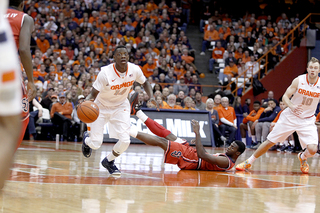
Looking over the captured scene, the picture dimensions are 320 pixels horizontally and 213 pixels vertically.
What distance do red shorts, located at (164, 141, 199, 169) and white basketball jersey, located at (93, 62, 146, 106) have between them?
3.59 ft

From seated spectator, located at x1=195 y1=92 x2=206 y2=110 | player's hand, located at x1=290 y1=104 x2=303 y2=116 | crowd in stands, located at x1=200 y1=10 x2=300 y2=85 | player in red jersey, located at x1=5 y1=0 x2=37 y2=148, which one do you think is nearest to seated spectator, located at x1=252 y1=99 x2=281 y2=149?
seated spectator, located at x1=195 y1=92 x2=206 y2=110

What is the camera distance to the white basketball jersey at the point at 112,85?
6082 millimetres

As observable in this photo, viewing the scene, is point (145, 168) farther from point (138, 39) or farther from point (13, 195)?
point (138, 39)

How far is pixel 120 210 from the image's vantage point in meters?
3.35

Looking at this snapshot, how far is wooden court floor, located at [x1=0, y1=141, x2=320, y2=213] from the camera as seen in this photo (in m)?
3.54

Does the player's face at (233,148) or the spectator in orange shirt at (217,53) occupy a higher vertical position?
the spectator in orange shirt at (217,53)

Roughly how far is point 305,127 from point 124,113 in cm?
317

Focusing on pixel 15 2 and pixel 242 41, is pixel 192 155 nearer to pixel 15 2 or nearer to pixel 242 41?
pixel 15 2

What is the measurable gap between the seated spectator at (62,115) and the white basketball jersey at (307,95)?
8.06m

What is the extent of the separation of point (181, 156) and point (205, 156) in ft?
1.56

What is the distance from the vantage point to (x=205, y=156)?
634 centimetres

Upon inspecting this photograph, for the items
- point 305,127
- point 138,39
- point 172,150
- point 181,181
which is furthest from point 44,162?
point 138,39

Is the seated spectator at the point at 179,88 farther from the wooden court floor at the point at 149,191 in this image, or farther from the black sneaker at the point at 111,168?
the black sneaker at the point at 111,168

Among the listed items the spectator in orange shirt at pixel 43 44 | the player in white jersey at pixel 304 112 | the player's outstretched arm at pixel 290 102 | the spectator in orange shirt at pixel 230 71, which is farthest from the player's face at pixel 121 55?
the spectator in orange shirt at pixel 230 71
